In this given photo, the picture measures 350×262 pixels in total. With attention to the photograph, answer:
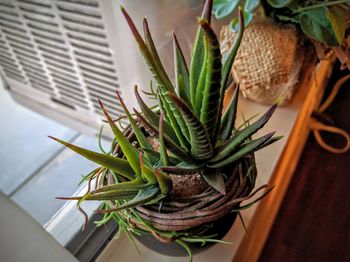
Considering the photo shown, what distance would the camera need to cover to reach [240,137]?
406 mm

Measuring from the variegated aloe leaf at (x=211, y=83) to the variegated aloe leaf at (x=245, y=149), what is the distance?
33mm

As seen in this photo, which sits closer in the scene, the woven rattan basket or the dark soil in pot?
the woven rattan basket

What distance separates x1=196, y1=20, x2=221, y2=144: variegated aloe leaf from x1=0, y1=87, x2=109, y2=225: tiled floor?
1.43ft

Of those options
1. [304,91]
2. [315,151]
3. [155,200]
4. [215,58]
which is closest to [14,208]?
[155,200]

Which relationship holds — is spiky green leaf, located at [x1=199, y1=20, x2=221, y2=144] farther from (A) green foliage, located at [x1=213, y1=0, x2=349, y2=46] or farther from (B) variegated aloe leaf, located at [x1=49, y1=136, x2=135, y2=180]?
(A) green foliage, located at [x1=213, y1=0, x2=349, y2=46]

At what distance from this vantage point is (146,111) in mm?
414

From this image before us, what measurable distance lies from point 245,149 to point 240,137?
17mm

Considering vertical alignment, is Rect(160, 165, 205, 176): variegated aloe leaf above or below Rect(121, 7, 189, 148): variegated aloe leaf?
below

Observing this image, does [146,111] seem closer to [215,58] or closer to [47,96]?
[215,58]

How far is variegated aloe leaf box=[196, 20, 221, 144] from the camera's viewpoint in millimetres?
262

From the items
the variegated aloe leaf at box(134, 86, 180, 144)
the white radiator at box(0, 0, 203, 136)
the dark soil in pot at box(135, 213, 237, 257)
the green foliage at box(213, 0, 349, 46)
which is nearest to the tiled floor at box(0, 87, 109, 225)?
the white radiator at box(0, 0, 203, 136)

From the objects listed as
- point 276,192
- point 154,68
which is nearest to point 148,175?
point 154,68

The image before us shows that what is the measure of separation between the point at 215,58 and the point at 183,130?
5.0 inches

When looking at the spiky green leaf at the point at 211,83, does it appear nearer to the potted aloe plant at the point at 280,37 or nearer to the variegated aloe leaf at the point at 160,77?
the variegated aloe leaf at the point at 160,77
